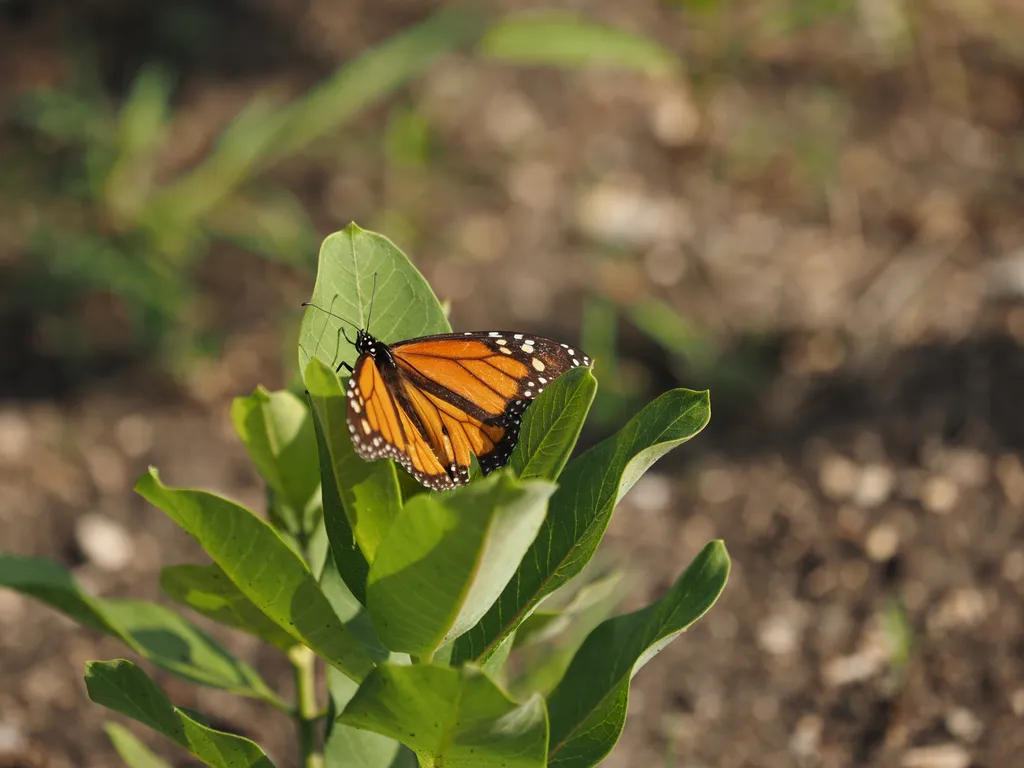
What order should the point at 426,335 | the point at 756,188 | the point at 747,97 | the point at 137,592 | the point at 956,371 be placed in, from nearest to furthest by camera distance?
1. the point at 426,335
2. the point at 137,592
3. the point at 956,371
4. the point at 756,188
5. the point at 747,97

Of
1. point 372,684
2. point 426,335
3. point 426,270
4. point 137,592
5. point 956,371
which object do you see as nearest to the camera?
point 372,684

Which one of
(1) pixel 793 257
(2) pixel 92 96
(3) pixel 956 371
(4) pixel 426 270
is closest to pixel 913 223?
(1) pixel 793 257

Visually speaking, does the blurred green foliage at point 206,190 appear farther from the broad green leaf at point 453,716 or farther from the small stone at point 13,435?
the broad green leaf at point 453,716

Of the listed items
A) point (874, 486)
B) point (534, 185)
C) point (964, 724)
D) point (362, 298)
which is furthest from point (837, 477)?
point (362, 298)

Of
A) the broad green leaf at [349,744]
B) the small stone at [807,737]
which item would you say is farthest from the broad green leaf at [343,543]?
the small stone at [807,737]

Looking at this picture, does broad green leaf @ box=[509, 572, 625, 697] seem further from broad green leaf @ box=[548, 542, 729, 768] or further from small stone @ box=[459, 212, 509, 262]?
small stone @ box=[459, 212, 509, 262]

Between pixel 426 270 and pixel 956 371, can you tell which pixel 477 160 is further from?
pixel 956 371

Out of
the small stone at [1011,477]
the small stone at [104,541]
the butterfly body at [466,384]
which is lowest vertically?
the small stone at [1011,477]
